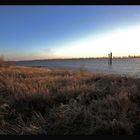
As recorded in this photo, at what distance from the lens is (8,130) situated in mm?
3791

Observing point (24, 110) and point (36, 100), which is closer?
point (24, 110)

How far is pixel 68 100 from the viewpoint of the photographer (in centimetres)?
516

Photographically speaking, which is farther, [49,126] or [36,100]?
[36,100]
